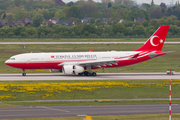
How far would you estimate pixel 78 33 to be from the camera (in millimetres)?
142625

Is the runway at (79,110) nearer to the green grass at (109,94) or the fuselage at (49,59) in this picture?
the green grass at (109,94)

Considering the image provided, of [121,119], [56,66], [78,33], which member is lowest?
[121,119]

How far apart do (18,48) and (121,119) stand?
74233mm

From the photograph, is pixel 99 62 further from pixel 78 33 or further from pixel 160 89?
pixel 78 33

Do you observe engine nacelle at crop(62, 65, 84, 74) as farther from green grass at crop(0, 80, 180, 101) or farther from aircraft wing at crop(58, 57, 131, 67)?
green grass at crop(0, 80, 180, 101)

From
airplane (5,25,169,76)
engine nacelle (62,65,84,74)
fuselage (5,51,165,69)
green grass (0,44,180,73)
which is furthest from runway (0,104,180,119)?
green grass (0,44,180,73)

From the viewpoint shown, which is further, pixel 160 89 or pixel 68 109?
pixel 160 89

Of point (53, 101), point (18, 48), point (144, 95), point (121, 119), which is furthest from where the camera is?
point (18, 48)

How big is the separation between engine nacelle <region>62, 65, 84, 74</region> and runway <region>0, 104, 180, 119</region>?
2064cm

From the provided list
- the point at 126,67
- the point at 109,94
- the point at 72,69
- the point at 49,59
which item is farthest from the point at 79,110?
the point at 126,67

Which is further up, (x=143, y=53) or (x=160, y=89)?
(x=143, y=53)

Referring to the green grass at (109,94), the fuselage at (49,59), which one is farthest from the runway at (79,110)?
the fuselage at (49,59)

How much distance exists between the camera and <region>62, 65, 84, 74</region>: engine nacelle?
48.1 meters

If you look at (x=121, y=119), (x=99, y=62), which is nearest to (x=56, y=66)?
(x=99, y=62)
